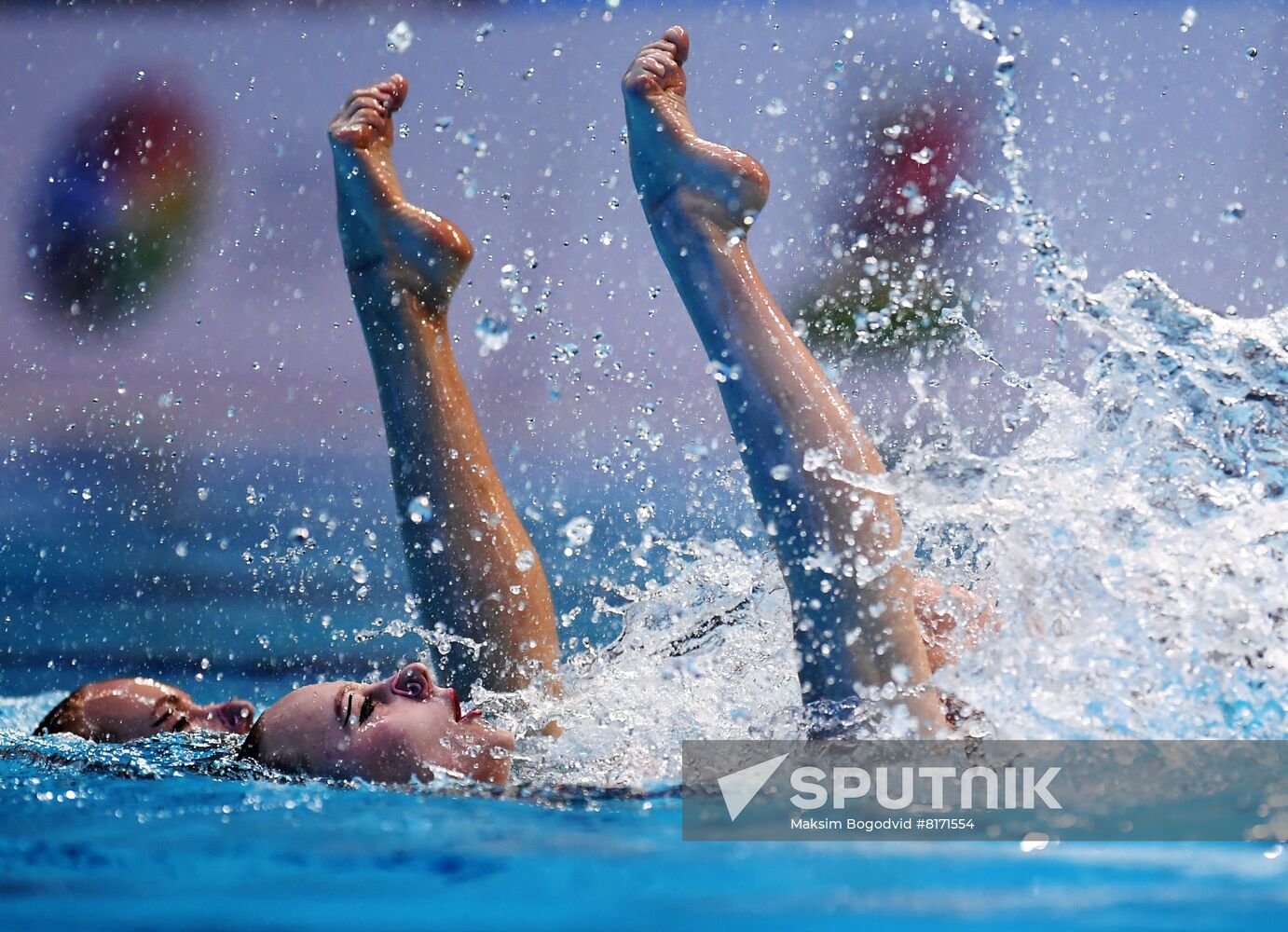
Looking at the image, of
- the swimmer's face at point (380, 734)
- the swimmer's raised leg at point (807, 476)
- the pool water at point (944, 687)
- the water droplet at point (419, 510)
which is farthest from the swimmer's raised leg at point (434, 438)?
the swimmer's raised leg at point (807, 476)

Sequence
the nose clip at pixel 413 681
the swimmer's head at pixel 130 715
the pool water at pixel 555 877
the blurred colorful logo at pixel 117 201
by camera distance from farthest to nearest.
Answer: the blurred colorful logo at pixel 117 201
the swimmer's head at pixel 130 715
the nose clip at pixel 413 681
the pool water at pixel 555 877

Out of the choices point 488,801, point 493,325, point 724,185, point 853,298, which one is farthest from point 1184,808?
point 853,298

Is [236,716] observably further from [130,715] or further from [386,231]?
[386,231]

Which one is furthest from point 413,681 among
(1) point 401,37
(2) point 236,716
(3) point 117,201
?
(3) point 117,201

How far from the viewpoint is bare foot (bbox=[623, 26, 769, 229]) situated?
4.57ft

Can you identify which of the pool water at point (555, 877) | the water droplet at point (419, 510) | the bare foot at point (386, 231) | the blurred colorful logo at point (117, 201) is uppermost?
the blurred colorful logo at point (117, 201)

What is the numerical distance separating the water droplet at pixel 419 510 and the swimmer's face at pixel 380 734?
298mm

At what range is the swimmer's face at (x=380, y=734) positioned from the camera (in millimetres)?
1368

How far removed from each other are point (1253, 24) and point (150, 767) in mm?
3614

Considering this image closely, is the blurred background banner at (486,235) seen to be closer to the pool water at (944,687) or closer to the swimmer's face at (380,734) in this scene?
the pool water at (944,687)

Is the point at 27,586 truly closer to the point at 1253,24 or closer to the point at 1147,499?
the point at 1147,499

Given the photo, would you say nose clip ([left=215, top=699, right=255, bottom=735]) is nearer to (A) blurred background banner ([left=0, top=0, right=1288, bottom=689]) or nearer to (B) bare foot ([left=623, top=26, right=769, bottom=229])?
(B) bare foot ([left=623, top=26, right=769, bottom=229])

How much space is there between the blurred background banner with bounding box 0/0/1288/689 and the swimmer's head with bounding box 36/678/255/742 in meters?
1.75

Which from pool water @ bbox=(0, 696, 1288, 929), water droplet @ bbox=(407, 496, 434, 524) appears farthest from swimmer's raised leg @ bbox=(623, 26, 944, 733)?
water droplet @ bbox=(407, 496, 434, 524)
